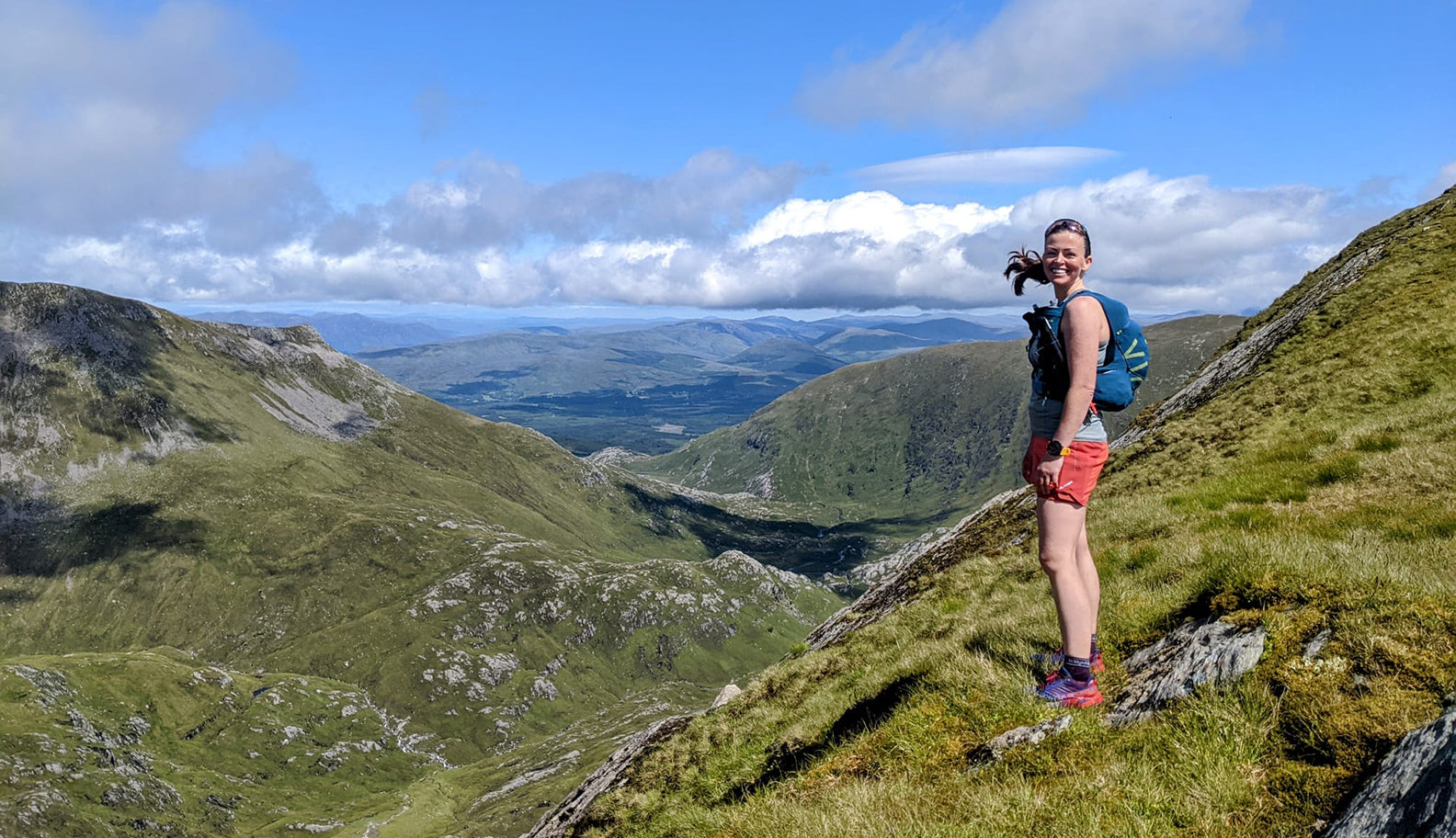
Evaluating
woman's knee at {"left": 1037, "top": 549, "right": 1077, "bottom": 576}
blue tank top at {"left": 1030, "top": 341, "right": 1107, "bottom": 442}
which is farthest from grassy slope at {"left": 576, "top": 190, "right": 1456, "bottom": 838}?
blue tank top at {"left": 1030, "top": 341, "right": 1107, "bottom": 442}

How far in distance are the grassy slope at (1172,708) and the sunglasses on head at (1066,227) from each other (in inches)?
193

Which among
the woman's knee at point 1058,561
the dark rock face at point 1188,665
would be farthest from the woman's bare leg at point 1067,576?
the dark rock face at point 1188,665

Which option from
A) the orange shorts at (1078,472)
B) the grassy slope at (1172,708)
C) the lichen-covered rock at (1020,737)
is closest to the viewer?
the grassy slope at (1172,708)

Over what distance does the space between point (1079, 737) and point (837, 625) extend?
2023 centimetres

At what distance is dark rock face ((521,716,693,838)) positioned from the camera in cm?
1995

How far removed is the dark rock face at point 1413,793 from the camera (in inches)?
151

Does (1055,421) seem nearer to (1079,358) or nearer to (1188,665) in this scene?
(1079,358)

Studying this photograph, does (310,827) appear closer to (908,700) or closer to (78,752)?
(78,752)

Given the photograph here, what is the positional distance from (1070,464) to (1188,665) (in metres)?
2.47

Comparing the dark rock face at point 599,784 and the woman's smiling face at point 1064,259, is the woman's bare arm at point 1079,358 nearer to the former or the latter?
the woman's smiling face at point 1064,259

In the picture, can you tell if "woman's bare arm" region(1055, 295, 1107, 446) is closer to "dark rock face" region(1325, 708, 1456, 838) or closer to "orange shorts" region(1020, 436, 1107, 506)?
"orange shorts" region(1020, 436, 1107, 506)

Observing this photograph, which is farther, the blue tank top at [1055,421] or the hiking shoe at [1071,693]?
the blue tank top at [1055,421]

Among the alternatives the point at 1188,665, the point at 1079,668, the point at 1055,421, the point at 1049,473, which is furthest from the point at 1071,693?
the point at 1055,421

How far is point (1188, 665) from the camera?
292 inches
